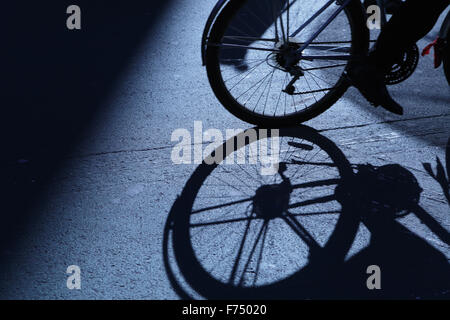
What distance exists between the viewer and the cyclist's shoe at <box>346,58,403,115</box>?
9.19ft

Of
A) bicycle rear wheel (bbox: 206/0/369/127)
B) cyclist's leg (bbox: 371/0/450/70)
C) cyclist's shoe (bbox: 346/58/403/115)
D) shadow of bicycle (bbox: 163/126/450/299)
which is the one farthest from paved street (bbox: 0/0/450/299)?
cyclist's leg (bbox: 371/0/450/70)

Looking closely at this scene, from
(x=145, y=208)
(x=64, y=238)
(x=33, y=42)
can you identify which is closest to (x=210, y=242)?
(x=145, y=208)

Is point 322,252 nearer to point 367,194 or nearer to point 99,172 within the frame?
point 367,194

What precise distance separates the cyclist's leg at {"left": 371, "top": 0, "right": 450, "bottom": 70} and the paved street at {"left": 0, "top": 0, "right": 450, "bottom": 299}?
0.55 meters

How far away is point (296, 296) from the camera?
219 cm

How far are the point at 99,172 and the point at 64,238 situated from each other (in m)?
0.53

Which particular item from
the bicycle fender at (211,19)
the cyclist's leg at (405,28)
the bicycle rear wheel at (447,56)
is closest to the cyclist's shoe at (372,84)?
the cyclist's leg at (405,28)

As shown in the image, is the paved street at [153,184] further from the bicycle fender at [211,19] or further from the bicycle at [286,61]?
the bicycle fender at [211,19]

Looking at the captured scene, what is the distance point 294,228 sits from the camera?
99.0 inches

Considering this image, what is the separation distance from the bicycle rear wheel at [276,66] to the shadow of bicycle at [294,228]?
0.25m

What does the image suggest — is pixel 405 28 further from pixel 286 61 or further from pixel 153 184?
pixel 153 184

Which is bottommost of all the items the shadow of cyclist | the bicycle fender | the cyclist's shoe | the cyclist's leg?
the shadow of cyclist

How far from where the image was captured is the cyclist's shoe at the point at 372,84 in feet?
9.19

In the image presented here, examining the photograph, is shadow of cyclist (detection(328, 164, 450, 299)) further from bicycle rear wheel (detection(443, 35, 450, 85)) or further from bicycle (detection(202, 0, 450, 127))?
bicycle rear wheel (detection(443, 35, 450, 85))
